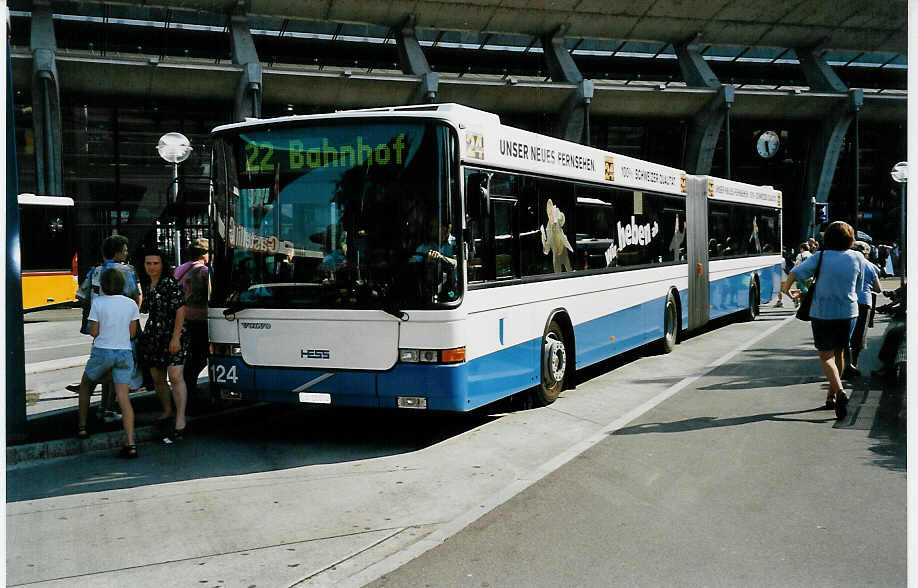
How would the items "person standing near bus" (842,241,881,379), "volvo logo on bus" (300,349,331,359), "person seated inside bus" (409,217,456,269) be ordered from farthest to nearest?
"person standing near bus" (842,241,881,379)
"volvo logo on bus" (300,349,331,359)
"person seated inside bus" (409,217,456,269)

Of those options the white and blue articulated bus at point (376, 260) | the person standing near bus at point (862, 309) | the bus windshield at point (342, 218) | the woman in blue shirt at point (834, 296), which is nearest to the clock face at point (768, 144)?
the person standing near bus at point (862, 309)

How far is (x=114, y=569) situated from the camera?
4805 millimetres

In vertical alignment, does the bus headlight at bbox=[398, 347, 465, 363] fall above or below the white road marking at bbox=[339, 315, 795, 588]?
above

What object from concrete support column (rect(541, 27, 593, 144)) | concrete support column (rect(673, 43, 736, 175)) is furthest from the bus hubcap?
concrete support column (rect(673, 43, 736, 175))

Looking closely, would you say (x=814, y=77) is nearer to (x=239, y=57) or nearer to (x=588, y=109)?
(x=588, y=109)

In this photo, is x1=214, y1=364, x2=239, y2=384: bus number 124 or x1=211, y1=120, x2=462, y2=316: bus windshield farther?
x1=214, y1=364, x2=239, y2=384: bus number 124

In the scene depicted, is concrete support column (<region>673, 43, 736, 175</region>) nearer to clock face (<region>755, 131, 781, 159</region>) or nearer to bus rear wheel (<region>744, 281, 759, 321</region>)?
clock face (<region>755, 131, 781, 159</region>)

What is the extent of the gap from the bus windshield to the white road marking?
154cm

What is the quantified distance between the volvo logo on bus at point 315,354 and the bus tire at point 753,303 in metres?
13.5

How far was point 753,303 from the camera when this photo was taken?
19.7m

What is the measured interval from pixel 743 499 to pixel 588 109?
107ft

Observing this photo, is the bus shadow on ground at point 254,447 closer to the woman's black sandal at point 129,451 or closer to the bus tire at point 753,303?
the woman's black sandal at point 129,451

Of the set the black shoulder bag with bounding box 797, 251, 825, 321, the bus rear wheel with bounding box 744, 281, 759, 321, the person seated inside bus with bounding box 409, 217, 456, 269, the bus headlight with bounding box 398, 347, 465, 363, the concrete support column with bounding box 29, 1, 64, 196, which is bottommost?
the bus rear wheel with bounding box 744, 281, 759, 321

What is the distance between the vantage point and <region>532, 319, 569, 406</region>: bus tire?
31.1ft
